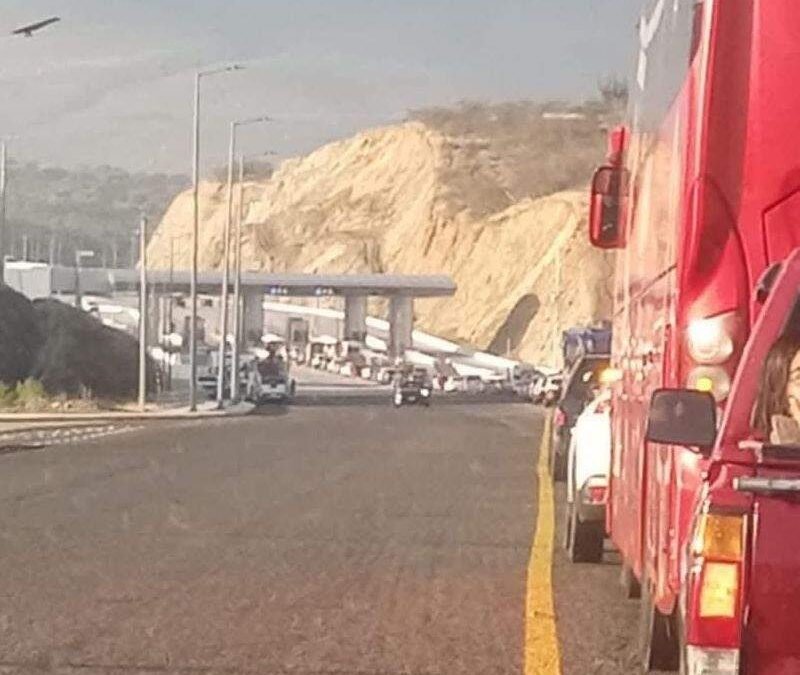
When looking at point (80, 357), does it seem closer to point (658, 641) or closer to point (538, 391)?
point (538, 391)

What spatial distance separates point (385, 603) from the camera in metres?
13.2

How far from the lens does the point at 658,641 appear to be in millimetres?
9914

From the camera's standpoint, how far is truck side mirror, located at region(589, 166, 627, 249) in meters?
14.3

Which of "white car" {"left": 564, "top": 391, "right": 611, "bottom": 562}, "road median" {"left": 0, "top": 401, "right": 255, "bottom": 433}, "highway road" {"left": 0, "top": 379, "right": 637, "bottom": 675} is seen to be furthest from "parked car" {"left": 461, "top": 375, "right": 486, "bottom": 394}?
"white car" {"left": 564, "top": 391, "right": 611, "bottom": 562}

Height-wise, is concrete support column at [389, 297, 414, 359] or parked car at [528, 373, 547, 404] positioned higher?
parked car at [528, 373, 547, 404]

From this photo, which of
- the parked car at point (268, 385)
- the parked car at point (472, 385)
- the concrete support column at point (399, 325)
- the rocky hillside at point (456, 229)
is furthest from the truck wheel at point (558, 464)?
the concrete support column at point (399, 325)

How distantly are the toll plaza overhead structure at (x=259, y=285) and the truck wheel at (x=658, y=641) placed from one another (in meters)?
113

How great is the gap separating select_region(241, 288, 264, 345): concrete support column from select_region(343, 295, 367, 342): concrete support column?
589 cm

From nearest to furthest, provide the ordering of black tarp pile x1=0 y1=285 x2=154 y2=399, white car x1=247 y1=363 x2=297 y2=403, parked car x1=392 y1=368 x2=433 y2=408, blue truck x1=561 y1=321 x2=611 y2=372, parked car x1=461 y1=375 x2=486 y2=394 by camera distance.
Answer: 1. blue truck x1=561 y1=321 x2=611 y2=372
2. black tarp pile x1=0 y1=285 x2=154 y2=399
3. parked car x1=392 y1=368 x2=433 y2=408
4. white car x1=247 y1=363 x2=297 y2=403
5. parked car x1=461 y1=375 x2=486 y2=394

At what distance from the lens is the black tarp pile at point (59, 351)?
7881cm

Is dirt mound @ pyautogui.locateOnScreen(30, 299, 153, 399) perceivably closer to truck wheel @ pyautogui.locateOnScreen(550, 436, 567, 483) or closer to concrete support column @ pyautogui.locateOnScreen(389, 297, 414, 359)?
concrete support column @ pyautogui.locateOnScreen(389, 297, 414, 359)

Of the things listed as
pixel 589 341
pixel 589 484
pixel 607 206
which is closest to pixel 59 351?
pixel 589 341

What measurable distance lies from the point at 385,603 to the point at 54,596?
6.71ft

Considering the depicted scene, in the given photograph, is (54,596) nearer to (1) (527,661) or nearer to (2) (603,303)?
(1) (527,661)
